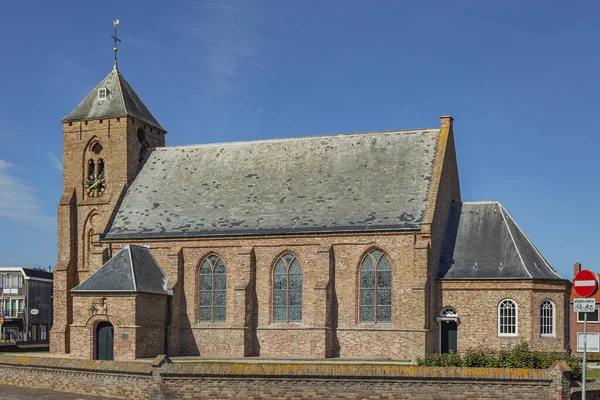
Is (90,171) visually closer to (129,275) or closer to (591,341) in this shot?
(129,275)

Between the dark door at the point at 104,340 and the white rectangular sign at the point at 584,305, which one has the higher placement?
the white rectangular sign at the point at 584,305

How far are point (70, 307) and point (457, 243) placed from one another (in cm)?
2370

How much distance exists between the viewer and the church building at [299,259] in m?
39.3

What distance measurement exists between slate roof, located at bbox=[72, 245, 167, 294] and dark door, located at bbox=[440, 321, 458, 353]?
15.6 metres

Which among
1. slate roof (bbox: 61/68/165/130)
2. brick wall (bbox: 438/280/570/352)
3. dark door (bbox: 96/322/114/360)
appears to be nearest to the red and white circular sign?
brick wall (bbox: 438/280/570/352)

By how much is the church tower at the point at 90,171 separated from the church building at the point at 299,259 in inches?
5.4

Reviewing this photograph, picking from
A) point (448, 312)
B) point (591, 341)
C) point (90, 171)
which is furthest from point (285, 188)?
point (591, 341)

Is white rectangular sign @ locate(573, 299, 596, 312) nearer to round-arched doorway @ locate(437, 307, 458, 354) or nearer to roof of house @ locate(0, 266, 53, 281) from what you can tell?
round-arched doorway @ locate(437, 307, 458, 354)

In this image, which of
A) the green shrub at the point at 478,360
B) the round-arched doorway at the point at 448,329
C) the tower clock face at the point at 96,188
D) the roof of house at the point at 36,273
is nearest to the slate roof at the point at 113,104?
the tower clock face at the point at 96,188

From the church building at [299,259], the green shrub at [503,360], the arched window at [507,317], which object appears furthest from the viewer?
the church building at [299,259]

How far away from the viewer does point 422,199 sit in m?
40.9

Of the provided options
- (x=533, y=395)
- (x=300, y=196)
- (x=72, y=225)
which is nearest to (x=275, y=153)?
(x=300, y=196)

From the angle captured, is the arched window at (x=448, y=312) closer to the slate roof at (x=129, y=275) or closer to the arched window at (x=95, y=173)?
the slate roof at (x=129, y=275)

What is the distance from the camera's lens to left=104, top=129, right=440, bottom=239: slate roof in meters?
41.8
